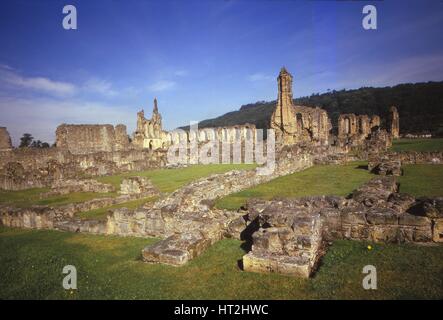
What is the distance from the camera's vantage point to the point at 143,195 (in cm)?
1716

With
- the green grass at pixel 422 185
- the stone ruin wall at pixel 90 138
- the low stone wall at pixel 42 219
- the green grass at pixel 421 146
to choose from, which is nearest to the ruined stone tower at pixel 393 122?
the green grass at pixel 421 146

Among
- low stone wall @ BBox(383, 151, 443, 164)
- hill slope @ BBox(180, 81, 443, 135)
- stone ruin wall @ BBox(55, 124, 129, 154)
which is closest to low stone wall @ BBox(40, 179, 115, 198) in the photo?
low stone wall @ BBox(383, 151, 443, 164)

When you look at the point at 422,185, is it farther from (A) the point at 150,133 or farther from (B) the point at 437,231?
(A) the point at 150,133

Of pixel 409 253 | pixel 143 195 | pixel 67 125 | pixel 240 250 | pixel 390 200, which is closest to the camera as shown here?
pixel 409 253

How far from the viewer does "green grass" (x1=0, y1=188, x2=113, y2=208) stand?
56.9 ft

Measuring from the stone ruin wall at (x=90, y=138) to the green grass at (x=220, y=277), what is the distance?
138 feet

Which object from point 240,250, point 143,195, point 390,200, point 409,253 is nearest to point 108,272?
point 240,250

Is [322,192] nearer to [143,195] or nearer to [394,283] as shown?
[394,283]

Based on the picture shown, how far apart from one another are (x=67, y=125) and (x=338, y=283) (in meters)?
49.0

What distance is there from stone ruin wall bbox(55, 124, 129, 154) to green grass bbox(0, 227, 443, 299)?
4213 centimetres

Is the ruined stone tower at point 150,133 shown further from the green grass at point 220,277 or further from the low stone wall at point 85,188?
the green grass at point 220,277

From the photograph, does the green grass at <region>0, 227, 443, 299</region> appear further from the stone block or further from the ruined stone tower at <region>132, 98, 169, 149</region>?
the ruined stone tower at <region>132, 98, 169, 149</region>
